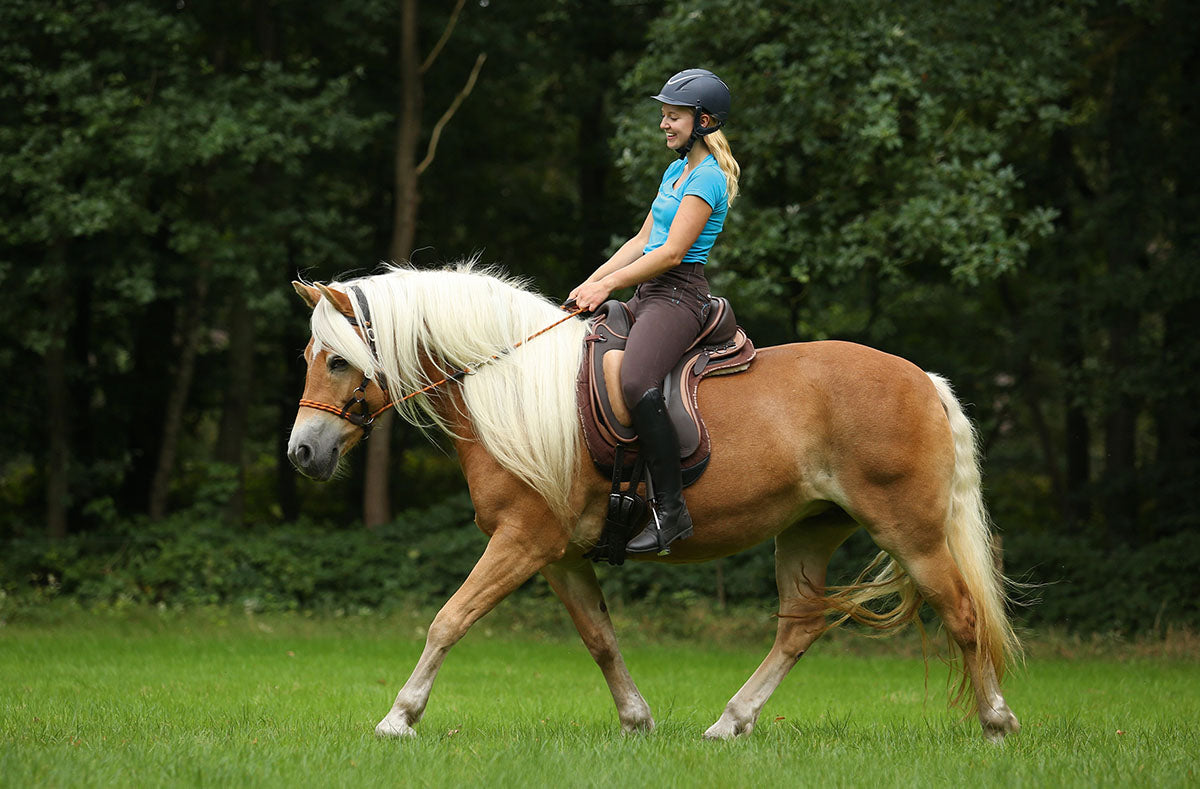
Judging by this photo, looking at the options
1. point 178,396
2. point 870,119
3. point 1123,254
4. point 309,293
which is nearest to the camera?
Result: point 309,293

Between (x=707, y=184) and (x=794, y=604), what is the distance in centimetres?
242

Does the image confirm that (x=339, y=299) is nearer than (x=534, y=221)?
Yes

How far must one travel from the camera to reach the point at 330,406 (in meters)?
5.50

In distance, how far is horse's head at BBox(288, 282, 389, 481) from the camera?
5.40m

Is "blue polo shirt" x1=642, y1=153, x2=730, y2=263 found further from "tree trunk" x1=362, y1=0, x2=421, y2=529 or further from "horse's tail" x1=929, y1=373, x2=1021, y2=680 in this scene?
"tree trunk" x1=362, y1=0, x2=421, y2=529

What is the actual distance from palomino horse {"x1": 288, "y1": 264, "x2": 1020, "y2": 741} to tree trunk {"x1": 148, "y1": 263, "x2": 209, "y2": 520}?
12459 millimetres

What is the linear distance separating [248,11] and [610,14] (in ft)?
18.7

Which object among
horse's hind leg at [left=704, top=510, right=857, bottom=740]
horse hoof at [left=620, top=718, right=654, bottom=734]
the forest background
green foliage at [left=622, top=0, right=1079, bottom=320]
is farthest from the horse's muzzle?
green foliage at [left=622, top=0, right=1079, bottom=320]

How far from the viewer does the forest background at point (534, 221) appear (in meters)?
12.9

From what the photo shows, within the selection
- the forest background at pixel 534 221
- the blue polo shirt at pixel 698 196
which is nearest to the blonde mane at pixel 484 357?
the blue polo shirt at pixel 698 196

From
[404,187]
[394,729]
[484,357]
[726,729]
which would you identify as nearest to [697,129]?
[484,357]

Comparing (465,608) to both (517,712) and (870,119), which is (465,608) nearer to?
(517,712)

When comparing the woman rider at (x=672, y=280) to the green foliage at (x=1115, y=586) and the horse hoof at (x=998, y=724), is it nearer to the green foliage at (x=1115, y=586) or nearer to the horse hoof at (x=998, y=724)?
the horse hoof at (x=998, y=724)

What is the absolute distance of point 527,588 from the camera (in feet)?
50.5
